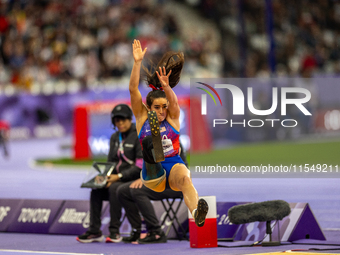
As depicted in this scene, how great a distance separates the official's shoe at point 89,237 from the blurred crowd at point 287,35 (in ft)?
65.8

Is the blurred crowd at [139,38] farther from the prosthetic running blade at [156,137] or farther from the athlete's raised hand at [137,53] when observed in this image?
the prosthetic running blade at [156,137]

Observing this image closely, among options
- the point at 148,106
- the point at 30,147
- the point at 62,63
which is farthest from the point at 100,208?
the point at 62,63

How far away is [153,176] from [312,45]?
2395cm

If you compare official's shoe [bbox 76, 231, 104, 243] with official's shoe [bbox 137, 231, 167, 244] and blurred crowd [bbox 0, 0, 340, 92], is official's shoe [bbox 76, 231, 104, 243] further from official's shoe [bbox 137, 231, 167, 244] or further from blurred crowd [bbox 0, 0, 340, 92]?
blurred crowd [bbox 0, 0, 340, 92]

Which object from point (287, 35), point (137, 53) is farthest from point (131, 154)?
point (287, 35)

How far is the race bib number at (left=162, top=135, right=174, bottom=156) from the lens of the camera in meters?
6.19

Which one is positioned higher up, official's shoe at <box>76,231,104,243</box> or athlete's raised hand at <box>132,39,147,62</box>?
A: athlete's raised hand at <box>132,39,147,62</box>

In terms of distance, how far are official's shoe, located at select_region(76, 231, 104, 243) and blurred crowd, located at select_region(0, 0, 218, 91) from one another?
18.4 metres

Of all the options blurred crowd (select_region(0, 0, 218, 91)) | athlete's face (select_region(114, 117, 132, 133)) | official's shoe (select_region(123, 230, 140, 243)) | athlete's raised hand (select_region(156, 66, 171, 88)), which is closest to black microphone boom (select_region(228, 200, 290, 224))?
official's shoe (select_region(123, 230, 140, 243))

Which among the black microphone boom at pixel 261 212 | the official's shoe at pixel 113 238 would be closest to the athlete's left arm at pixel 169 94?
the black microphone boom at pixel 261 212

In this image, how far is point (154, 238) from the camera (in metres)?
7.29

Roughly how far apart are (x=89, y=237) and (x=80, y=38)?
21.5 meters

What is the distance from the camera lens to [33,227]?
8.34 m

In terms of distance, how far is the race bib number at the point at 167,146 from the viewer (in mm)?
6188
